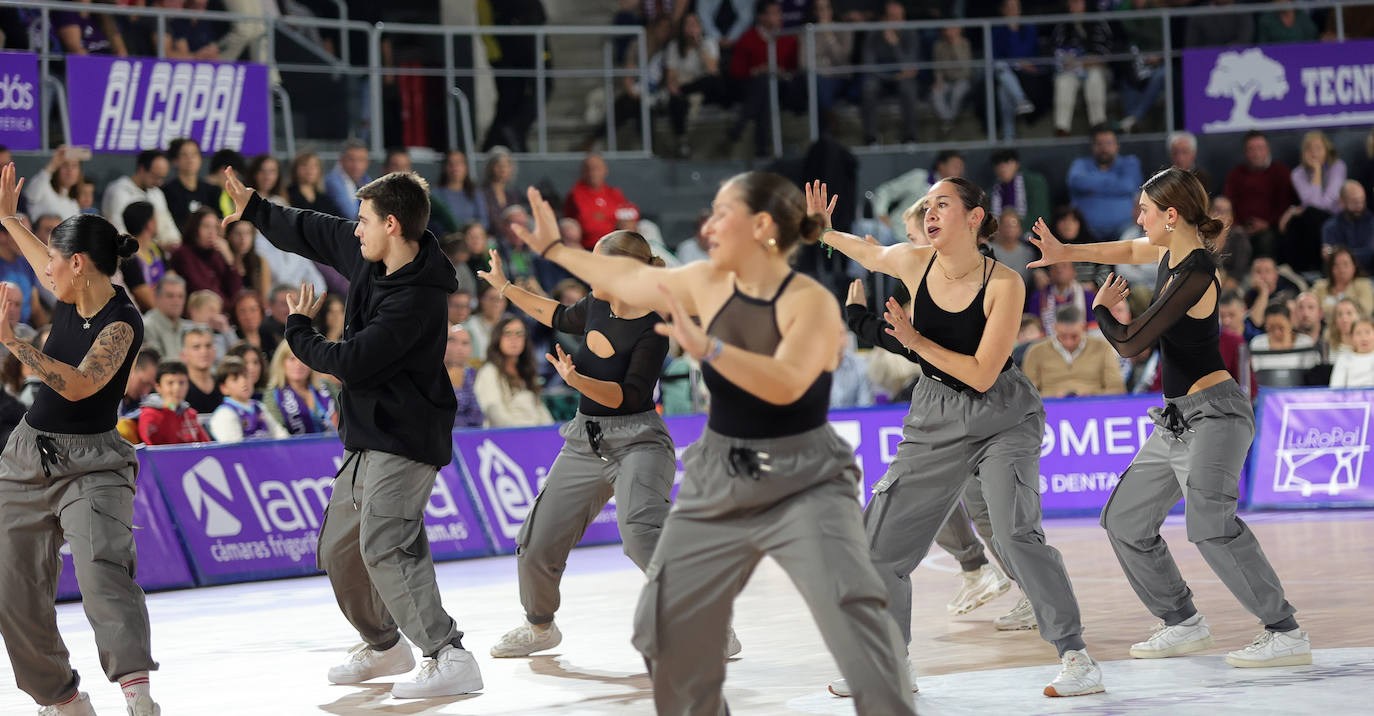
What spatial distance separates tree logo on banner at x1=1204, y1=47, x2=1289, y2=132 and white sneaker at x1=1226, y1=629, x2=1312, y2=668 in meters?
12.8

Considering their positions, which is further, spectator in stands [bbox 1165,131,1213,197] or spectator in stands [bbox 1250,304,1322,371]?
spectator in stands [bbox 1165,131,1213,197]

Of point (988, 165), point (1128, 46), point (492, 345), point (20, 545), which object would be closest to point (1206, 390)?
point (20, 545)

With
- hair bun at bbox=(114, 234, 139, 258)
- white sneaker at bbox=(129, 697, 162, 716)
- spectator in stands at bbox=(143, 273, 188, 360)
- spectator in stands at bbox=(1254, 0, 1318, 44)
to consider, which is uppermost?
spectator in stands at bbox=(1254, 0, 1318, 44)

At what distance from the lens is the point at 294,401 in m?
12.5

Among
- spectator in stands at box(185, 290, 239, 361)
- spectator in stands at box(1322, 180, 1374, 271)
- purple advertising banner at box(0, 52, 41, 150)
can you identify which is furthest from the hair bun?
spectator in stands at box(1322, 180, 1374, 271)

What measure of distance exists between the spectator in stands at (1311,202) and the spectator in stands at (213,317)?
11.5m

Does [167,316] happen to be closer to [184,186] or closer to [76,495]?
[184,186]

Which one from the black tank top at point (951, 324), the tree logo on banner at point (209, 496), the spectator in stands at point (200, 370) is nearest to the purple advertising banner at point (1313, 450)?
the black tank top at point (951, 324)

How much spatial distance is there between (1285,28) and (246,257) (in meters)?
12.6

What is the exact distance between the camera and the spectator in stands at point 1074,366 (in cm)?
1459

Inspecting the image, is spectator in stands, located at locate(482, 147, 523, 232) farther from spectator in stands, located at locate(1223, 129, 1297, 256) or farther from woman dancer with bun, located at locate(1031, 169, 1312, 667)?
woman dancer with bun, located at locate(1031, 169, 1312, 667)

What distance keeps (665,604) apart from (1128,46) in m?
16.1

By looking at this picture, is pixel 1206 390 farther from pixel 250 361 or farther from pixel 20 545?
pixel 250 361

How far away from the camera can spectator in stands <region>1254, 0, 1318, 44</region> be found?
19.1 m
